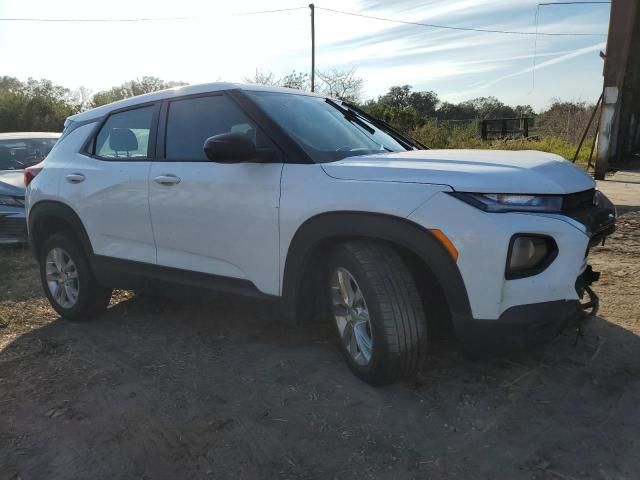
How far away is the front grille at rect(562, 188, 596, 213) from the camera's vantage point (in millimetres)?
2581

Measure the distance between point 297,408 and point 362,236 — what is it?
973 mm

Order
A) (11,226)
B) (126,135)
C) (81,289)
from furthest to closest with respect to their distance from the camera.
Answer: (11,226)
(81,289)
(126,135)

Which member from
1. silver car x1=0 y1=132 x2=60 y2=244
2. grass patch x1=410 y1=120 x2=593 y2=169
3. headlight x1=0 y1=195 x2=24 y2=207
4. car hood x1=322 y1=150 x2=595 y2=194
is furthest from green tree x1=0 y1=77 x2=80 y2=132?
car hood x1=322 y1=150 x2=595 y2=194

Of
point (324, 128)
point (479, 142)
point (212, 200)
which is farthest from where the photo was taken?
point (479, 142)

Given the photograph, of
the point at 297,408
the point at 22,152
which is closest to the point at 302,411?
the point at 297,408

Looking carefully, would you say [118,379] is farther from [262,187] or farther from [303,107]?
[303,107]

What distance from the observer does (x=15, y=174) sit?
7230mm

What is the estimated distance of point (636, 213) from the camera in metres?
7.05

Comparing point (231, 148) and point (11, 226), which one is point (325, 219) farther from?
point (11, 226)

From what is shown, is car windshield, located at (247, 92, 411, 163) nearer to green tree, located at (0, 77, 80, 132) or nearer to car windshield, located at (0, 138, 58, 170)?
car windshield, located at (0, 138, 58, 170)

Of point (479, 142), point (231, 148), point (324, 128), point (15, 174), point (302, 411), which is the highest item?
point (324, 128)

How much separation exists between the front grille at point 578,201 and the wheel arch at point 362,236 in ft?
2.05

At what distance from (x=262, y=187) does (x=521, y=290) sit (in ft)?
4.91

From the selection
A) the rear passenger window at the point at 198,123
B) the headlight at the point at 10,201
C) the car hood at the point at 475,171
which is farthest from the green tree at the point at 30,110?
the car hood at the point at 475,171
